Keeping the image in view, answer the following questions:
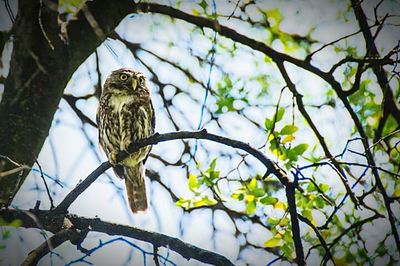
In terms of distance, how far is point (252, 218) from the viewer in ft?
8.13

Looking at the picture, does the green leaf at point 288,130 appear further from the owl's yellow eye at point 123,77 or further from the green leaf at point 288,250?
the owl's yellow eye at point 123,77

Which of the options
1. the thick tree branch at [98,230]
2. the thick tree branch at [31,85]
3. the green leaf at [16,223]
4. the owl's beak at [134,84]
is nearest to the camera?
the green leaf at [16,223]

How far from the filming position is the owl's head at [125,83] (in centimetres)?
310

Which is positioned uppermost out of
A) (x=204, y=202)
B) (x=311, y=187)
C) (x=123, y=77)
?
(x=123, y=77)

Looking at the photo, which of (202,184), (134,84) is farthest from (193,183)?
(134,84)

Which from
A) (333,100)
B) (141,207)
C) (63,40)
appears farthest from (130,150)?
(333,100)

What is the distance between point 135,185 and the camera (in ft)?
10.4

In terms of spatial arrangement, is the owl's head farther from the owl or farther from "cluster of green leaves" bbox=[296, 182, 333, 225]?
"cluster of green leaves" bbox=[296, 182, 333, 225]

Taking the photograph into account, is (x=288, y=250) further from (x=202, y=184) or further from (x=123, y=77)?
(x=123, y=77)

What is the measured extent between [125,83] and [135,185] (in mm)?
682

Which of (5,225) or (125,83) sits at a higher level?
(125,83)

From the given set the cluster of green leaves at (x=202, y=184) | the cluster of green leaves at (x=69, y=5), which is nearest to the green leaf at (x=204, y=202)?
the cluster of green leaves at (x=202, y=184)

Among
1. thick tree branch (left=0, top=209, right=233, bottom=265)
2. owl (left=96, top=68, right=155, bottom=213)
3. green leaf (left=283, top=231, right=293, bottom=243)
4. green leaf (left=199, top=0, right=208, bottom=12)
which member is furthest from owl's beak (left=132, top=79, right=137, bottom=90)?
green leaf (left=283, top=231, right=293, bottom=243)

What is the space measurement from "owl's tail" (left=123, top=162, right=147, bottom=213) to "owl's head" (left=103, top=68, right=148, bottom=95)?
491mm
